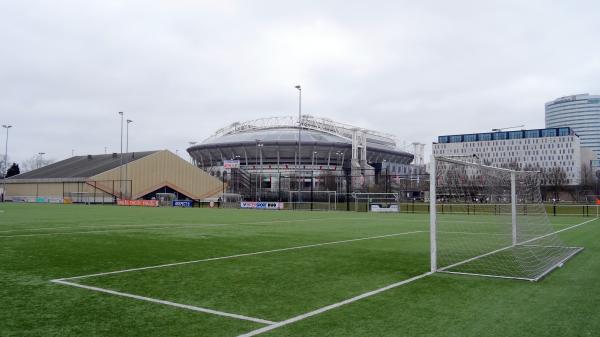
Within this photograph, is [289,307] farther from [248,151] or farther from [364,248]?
[248,151]

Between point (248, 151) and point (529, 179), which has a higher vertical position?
point (248, 151)

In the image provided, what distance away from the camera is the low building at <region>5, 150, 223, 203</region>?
67500 millimetres

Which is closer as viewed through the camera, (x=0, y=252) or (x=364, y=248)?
(x=0, y=252)

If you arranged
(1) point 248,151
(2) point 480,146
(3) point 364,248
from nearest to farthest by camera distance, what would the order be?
(3) point 364,248
(1) point 248,151
(2) point 480,146

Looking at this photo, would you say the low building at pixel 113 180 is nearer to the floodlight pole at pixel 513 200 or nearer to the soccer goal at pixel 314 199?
Answer: the soccer goal at pixel 314 199

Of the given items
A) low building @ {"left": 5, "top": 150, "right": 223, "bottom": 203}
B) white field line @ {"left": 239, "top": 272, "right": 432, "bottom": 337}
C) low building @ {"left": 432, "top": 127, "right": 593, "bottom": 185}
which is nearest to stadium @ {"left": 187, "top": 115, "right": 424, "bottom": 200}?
low building @ {"left": 5, "top": 150, "right": 223, "bottom": 203}

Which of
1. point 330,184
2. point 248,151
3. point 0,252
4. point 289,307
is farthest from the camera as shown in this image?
point 248,151

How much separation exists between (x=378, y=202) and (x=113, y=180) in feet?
135

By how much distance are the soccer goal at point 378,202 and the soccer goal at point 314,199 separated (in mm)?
2972

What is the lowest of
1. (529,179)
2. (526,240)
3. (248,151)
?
(526,240)

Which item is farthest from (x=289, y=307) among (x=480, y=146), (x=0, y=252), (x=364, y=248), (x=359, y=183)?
(x=480, y=146)

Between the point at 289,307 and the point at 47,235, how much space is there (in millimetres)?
13108

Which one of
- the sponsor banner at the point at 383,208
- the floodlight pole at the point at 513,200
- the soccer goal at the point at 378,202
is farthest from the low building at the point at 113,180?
the floodlight pole at the point at 513,200

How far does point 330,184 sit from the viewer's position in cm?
7194
